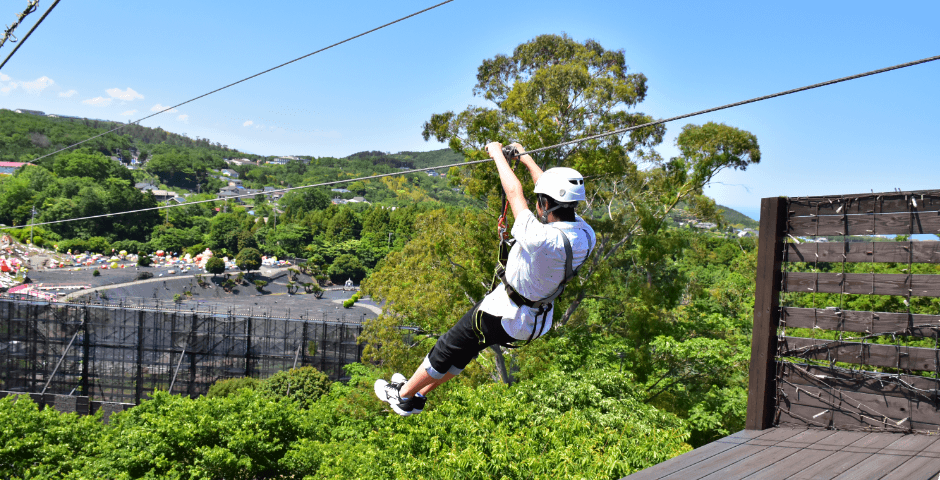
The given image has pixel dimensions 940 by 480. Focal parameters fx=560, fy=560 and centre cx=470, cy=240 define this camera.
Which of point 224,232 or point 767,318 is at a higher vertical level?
point 767,318

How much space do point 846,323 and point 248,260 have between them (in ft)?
201

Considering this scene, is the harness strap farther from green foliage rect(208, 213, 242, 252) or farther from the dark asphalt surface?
green foliage rect(208, 213, 242, 252)

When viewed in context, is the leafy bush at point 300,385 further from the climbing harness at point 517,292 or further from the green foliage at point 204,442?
the climbing harness at point 517,292

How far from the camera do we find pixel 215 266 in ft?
182

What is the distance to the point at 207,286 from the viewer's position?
54.4 m

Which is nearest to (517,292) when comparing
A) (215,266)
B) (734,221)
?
(734,221)

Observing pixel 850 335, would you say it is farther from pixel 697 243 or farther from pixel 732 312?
pixel 697 243

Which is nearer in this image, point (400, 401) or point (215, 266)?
point (400, 401)

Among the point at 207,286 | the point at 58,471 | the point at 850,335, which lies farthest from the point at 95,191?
the point at 850,335

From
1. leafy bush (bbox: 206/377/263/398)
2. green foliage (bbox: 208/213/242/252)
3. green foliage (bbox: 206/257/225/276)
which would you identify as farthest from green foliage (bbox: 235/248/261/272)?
leafy bush (bbox: 206/377/263/398)

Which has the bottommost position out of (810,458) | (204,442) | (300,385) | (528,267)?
(300,385)

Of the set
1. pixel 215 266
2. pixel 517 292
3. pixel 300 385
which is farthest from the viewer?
pixel 215 266

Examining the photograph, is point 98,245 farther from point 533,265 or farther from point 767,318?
point 533,265

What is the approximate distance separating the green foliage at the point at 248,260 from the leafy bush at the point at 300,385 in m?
39.8
